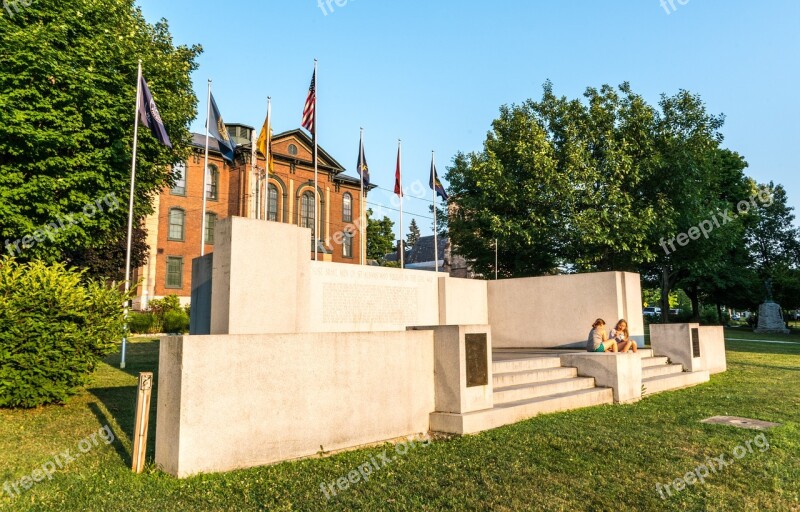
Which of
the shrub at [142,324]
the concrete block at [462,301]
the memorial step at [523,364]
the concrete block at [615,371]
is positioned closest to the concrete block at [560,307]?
the concrete block at [462,301]

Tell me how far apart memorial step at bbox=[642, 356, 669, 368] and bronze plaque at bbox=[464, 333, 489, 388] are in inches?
277

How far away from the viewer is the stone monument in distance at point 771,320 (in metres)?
→ 42.6

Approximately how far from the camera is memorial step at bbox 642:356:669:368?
13461mm

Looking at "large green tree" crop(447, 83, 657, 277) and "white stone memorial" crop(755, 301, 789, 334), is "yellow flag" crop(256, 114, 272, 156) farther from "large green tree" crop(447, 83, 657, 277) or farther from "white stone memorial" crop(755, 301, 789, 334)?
"white stone memorial" crop(755, 301, 789, 334)

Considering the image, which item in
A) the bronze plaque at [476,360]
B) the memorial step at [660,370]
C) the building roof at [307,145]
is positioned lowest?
the memorial step at [660,370]

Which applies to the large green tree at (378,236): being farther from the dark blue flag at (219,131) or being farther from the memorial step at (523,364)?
the memorial step at (523,364)

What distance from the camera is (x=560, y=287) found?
1598 cm

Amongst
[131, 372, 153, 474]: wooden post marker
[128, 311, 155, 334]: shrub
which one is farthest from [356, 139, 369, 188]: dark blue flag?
[131, 372, 153, 474]: wooden post marker

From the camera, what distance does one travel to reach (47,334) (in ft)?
27.3

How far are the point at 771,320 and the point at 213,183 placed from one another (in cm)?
4597

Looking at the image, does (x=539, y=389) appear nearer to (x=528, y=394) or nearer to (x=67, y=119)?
(x=528, y=394)

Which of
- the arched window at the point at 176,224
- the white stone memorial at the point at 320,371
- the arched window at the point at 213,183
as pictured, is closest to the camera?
the white stone memorial at the point at 320,371

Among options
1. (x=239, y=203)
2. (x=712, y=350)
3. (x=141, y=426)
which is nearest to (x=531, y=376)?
(x=141, y=426)

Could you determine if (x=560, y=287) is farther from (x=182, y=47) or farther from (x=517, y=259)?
(x=182, y=47)
